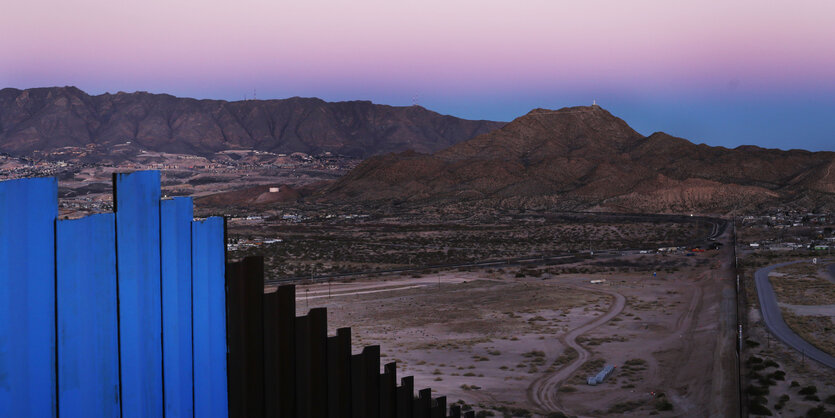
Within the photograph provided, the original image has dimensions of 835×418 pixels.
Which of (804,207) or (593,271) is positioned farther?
(804,207)

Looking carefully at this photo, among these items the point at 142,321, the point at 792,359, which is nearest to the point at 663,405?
the point at 792,359

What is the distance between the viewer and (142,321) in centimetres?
434

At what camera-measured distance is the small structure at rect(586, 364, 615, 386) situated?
2592 centimetres

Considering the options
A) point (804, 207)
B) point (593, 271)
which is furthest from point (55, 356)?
point (804, 207)

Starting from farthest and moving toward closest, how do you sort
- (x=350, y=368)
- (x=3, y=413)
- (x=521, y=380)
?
1. (x=521, y=380)
2. (x=350, y=368)
3. (x=3, y=413)

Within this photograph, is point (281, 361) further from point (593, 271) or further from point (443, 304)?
point (593, 271)

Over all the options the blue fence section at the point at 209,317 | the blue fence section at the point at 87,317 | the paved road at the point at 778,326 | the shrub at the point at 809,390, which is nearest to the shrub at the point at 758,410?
the shrub at the point at 809,390

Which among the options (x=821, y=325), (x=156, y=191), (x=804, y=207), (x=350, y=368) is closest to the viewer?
(x=156, y=191)

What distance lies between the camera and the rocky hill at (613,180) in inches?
5635

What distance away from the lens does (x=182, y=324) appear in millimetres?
4574

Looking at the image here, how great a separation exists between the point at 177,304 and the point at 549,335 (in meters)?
33.4

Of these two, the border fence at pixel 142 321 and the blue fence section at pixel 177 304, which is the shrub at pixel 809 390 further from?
the blue fence section at pixel 177 304

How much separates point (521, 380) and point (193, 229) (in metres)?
24.0

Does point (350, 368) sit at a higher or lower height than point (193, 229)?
lower
